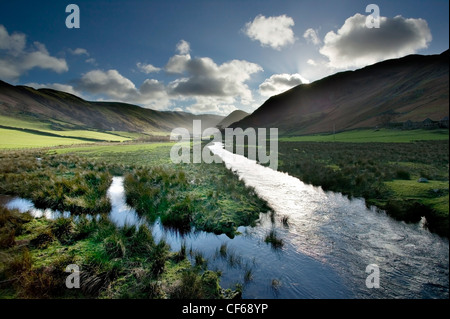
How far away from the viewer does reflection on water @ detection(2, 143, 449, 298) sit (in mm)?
6070

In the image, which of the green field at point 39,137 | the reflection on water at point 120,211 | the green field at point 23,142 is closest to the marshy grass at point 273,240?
the reflection on water at point 120,211

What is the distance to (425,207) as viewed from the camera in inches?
416

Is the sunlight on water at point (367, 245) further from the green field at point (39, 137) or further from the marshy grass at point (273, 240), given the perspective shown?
the green field at point (39, 137)

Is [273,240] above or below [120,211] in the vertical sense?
below

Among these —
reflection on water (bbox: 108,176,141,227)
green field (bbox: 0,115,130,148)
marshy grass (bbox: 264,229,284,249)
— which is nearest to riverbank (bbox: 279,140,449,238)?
marshy grass (bbox: 264,229,284,249)

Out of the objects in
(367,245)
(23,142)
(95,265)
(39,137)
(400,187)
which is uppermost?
(39,137)

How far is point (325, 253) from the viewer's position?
26.0 ft

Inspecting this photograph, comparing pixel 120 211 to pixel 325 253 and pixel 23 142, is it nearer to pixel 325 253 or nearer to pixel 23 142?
pixel 325 253

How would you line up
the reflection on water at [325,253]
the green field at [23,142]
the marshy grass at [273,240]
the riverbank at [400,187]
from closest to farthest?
1. the reflection on water at [325,253]
2. the marshy grass at [273,240]
3. the riverbank at [400,187]
4. the green field at [23,142]

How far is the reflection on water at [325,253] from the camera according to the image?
607 centimetres

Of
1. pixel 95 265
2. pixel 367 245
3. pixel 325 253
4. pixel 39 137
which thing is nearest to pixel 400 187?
pixel 367 245
